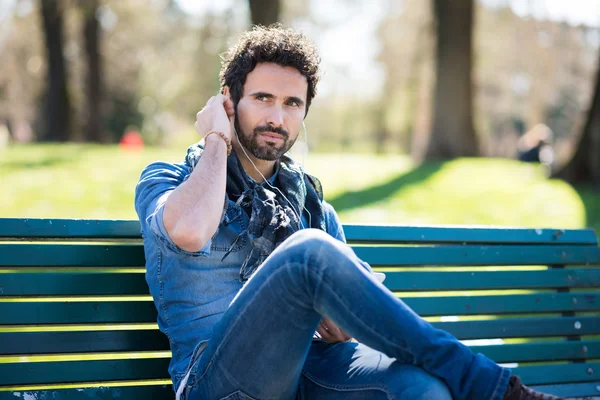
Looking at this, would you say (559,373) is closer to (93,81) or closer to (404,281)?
(404,281)

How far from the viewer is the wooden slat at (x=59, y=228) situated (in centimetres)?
322

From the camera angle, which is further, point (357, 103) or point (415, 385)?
point (357, 103)

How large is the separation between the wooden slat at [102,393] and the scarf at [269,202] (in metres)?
0.65

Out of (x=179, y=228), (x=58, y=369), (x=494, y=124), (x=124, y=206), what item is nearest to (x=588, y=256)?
(x=179, y=228)

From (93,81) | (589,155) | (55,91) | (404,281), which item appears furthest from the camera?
(93,81)

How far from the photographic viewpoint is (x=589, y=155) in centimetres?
1075

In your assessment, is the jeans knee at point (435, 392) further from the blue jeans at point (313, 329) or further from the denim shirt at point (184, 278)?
the denim shirt at point (184, 278)

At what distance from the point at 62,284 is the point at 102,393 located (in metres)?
0.51

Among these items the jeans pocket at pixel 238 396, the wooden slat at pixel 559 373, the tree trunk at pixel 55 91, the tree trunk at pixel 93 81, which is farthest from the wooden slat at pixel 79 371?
the tree trunk at pixel 93 81

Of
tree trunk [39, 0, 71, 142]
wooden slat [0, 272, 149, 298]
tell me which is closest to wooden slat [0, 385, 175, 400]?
wooden slat [0, 272, 149, 298]

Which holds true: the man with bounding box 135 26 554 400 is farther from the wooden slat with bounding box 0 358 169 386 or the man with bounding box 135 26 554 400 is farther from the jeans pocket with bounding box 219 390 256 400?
the wooden slat with bounding box 0 358 169 386

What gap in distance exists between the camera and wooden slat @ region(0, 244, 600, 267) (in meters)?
3.20

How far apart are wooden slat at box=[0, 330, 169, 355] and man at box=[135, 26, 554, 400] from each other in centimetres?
24

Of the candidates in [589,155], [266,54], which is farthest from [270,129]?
[589,155]
